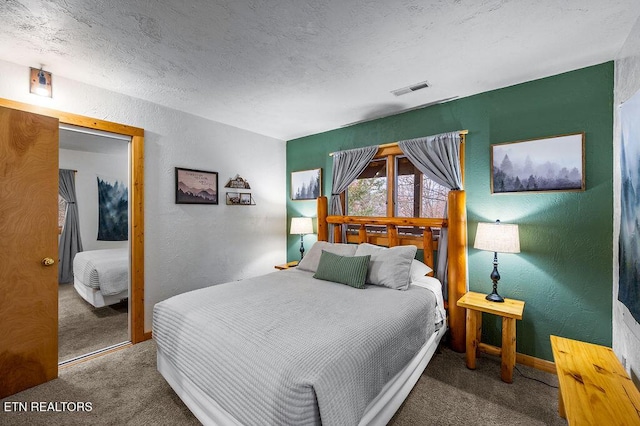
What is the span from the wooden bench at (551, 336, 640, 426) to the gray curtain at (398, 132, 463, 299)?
3.76 feet

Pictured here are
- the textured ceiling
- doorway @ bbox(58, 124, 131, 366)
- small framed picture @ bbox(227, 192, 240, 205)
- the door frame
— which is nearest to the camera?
the textured ceiling

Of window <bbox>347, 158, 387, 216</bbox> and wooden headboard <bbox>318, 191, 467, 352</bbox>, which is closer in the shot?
wooden headboard <bbox>318, 191, 467, 352</bbox>

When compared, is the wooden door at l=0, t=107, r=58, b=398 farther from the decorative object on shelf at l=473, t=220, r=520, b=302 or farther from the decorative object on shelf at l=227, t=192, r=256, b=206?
the decorative object on shelf at l=473, t=220, r=520, b=302

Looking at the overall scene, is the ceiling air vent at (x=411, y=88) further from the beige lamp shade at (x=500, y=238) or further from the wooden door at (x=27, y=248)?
the wooden door at (x=27, y=248)

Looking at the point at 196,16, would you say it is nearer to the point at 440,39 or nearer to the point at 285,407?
the point at 440,39

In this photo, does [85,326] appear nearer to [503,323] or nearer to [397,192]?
[397,192]

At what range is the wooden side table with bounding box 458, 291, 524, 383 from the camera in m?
2.16

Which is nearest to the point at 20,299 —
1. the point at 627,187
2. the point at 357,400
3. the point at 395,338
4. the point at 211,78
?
the point at 211,78

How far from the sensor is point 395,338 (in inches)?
68.8

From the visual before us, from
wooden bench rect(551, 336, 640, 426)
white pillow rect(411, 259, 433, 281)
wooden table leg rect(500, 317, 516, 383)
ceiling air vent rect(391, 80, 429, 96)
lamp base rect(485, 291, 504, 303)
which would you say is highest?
ceiling air vent rect(391, 80, 429, 96)

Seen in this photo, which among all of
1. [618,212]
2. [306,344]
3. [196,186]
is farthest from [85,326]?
[618,212]

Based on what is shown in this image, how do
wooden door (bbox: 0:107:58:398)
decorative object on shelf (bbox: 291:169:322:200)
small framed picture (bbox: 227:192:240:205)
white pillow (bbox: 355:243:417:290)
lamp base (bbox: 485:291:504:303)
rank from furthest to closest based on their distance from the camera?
1. decorative object on shelf (bbox: 291:169:322:200)
2. small framed picture (bbox: 227:192:240:205)
3. white pillow (bbox: 355:243:417:290)
4. lamp base (bbox: 485:291:504:303)
5. wooden door (bbox: 0:107:58:398)

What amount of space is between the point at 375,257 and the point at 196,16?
2353 mm

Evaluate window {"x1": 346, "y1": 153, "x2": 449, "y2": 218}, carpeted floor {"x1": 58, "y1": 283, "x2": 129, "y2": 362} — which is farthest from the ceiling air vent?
carpeted floor {"x1": 58, "y1": 283, "x2": 129, "y2": 362}
